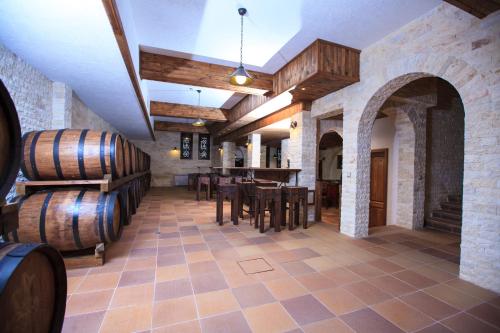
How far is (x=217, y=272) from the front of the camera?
2664mm

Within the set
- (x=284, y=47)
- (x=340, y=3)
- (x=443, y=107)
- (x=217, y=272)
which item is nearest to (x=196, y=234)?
(x=217, y=272)

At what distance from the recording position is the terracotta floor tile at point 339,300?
6.69 ft

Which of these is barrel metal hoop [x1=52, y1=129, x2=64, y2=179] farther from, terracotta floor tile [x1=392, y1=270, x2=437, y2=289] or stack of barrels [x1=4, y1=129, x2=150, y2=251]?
terracotta floor tile [x1=392, y1=270, x2=437, y2=289]

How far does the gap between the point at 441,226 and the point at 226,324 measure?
5.38m

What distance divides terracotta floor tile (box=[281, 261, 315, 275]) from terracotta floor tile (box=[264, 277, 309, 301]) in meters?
0.19

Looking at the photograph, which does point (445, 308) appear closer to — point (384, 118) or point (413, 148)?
point (413, 148)

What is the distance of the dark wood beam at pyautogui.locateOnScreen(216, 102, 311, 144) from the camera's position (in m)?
5.72

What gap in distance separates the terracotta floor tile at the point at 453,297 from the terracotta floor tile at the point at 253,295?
1.73 meters

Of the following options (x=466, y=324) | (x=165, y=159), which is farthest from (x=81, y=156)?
(x=165, y=159)

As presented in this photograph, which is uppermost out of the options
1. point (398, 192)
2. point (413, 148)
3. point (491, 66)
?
point (491, 66)

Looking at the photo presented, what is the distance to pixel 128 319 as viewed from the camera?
6.01 ft

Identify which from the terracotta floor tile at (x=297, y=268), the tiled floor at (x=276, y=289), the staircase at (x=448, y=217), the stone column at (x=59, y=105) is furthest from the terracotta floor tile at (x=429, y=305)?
the stone column at (x=59, y=105)

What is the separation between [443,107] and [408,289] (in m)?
5.12

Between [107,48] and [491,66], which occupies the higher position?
[107,48]
